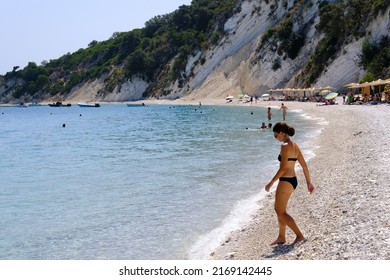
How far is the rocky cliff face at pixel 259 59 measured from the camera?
195 feet

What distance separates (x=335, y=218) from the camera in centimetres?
888

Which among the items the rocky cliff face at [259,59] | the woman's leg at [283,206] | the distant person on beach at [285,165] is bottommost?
the woman's leg at [283,206]

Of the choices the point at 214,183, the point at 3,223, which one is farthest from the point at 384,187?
the point at 3,223

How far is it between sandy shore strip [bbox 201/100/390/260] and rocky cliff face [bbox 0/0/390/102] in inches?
1775

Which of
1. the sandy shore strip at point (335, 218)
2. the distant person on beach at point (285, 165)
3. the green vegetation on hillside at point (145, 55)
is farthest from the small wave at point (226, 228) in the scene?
the green vegetation on hillside at point (145, 55)

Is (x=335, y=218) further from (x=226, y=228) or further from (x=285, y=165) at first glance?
(x=226, y=228)

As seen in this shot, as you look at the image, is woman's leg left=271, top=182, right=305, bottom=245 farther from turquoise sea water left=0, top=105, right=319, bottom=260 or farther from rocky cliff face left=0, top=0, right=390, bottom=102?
rocky cliff face left=0, top=0, right=390, bottom=102

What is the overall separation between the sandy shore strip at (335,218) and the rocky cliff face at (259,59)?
45097 mm

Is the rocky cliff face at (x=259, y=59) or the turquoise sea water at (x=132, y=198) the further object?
the rocky cliff face at (x=259, y=59)

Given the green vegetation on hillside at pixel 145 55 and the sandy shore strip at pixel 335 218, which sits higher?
the green vegetation on hillside at pixel 145 55

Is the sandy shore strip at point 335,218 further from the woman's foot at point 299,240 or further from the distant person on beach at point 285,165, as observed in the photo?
the distant person on beach at point 285,165

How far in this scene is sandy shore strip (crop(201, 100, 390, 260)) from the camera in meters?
7.14

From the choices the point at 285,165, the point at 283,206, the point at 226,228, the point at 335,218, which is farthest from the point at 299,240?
the point at 226,228

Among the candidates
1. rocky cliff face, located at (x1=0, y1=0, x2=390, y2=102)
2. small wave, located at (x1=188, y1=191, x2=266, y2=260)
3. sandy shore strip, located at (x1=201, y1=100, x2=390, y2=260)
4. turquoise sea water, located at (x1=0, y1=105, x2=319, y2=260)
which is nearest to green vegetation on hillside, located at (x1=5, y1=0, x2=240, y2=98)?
rocky cliff face, located at (x1=0, y1=0, x2=390, y2=102)
